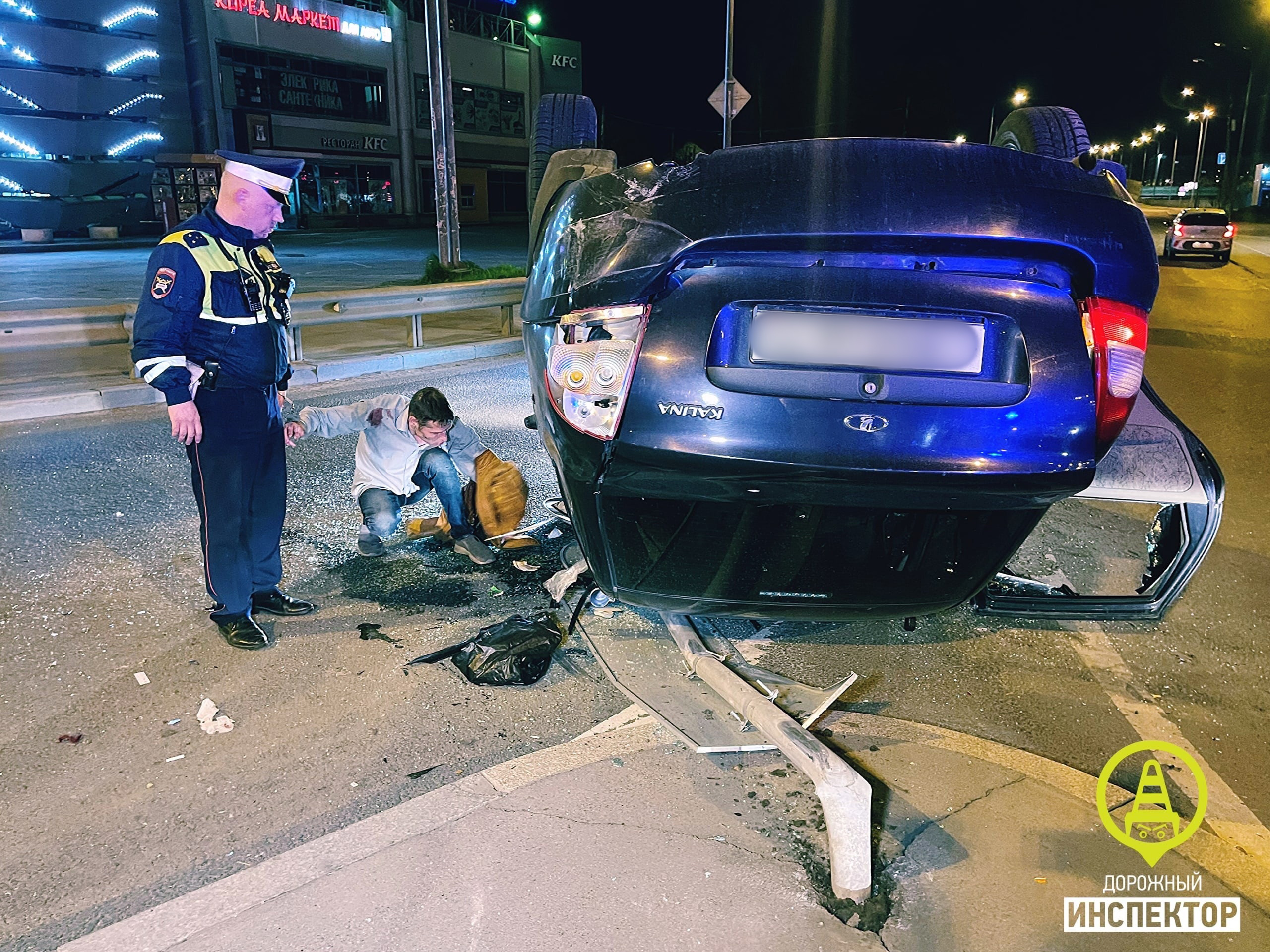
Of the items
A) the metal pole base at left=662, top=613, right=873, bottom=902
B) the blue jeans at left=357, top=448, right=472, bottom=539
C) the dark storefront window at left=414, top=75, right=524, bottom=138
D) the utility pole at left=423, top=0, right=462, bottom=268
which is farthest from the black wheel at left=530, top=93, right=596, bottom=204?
the dark storefront window at left=414, top=75, right=524, bottom=138

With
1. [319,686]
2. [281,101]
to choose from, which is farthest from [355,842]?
[281,101]

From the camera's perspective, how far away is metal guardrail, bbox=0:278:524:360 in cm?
676

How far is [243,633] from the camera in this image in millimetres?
3342

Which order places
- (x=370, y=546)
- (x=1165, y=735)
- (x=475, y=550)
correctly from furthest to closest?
(x=370, y=546) → (x=475, y=550) → (x=1165, y=735)

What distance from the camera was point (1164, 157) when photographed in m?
116

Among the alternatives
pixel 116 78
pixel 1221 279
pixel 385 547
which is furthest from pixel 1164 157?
pixel 385 547

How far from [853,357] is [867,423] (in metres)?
0.15

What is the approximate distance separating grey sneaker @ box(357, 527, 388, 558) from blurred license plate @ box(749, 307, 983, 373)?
2.72m

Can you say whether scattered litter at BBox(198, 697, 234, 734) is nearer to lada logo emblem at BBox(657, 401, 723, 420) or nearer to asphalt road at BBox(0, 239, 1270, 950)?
asphalt road at BBox(0, 239, 1270, 950)

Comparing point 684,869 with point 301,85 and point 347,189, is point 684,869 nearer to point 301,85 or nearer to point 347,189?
point 301,85

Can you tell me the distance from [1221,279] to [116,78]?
3605 cm

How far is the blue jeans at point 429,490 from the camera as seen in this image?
4.24 meters

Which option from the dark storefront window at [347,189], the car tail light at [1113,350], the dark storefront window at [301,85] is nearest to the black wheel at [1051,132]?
the car tail light at [1113,350]

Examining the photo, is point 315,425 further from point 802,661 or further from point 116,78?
point 116,78
